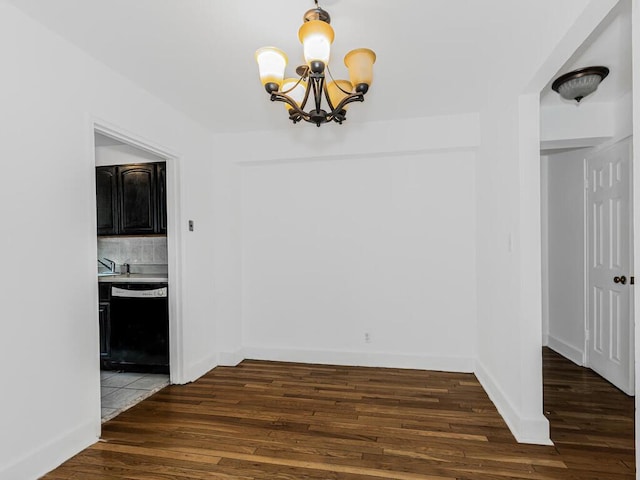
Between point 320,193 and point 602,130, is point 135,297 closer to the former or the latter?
point 320,193

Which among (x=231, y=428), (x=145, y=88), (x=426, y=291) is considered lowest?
(x=231, y=428)

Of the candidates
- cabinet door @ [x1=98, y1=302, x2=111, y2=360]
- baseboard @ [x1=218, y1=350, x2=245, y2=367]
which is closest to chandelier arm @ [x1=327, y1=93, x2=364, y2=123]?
baseboard @ [x1=218, y1=350, x2=245, y2=367]

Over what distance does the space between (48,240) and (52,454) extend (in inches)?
48.8

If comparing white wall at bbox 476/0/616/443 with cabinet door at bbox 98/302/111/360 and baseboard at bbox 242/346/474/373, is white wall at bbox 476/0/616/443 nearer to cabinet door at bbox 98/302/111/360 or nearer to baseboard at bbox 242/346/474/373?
baseboard at bbox 242/346/474/373

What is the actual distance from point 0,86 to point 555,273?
5.30 m

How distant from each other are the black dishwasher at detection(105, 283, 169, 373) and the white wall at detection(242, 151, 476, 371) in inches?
37.1

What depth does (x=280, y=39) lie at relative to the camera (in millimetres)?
2316

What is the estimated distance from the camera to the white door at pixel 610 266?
Answer: 327 centimetres

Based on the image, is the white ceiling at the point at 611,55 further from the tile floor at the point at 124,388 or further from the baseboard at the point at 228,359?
the tile floor at the point at 124,388

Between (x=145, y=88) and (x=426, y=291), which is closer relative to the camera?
(x=145, y=88)

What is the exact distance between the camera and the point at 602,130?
11.0 feet

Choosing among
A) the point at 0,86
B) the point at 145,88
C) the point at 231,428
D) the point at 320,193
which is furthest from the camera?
the point at 320,193

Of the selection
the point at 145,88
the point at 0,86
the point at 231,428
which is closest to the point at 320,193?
the point at 145,88

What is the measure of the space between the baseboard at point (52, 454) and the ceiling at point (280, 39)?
2415mm
